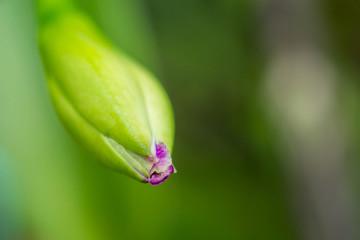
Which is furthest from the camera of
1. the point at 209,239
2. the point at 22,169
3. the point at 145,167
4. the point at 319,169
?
the point at 209,239

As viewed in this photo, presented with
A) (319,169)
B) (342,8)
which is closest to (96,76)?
(319,169)

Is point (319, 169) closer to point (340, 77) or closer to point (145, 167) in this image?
point (340, 77)

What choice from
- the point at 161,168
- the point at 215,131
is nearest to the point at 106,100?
the point at 161,168

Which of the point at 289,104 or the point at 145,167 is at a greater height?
the point at 289,104

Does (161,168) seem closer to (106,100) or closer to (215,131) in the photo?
(106,100)

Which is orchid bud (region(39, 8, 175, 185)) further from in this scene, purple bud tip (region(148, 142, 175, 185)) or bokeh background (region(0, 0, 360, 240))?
bokeh background (region(0, 0, 360, 240))

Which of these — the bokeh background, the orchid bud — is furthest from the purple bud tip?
the bokeh background

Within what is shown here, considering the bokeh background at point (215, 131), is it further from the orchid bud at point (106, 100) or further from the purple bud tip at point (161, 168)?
the purple bud tip at point (161, 168)
